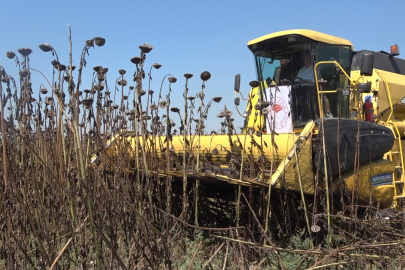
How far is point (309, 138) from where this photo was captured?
392cm

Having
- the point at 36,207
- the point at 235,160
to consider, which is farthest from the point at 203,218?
the point at 36,207

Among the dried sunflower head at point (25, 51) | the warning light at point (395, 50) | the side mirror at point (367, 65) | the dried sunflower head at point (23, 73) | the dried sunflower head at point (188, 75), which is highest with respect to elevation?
the warning light at point (395, 50)

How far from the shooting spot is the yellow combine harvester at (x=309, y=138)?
3842mm

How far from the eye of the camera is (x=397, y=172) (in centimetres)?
509

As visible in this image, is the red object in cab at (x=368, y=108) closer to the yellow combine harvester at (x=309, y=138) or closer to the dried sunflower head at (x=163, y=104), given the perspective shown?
the yellow combine harvester at (x=309, y=138)

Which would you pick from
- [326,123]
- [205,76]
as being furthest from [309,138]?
[205,76]

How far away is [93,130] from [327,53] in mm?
3808

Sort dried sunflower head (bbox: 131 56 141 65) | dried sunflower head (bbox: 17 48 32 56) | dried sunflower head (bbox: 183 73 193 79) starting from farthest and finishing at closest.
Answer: dried sunflower head (bbox: 183 73 193 79) < dried sunflower head (bbox: 131 56 141 65) < dried sunflower head (bbox: 17 48 32 56)

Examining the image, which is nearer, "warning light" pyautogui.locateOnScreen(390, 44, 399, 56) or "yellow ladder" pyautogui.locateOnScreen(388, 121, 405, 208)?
"yellow ladder" pyautogui.locateOnScreen(388, 121, 405, 208)

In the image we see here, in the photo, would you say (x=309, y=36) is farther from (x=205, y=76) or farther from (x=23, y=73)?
(x=23, y=73)

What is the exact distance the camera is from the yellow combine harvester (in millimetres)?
3842

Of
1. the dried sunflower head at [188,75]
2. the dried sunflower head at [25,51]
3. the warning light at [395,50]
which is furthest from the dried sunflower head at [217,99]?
the warning light at [395,50]

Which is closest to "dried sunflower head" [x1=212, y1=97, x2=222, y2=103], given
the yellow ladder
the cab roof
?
the yellow ladder

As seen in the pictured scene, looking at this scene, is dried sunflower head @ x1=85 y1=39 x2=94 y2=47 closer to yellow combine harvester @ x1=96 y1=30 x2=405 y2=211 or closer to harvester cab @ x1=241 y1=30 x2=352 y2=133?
yellow combine harvester @ x1=96 y1=30 x2=405 y2=211
